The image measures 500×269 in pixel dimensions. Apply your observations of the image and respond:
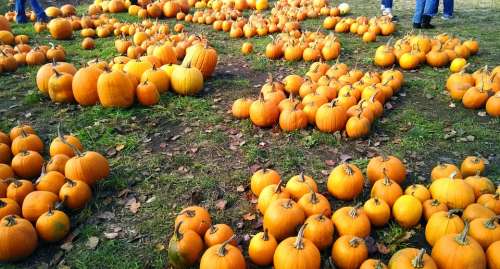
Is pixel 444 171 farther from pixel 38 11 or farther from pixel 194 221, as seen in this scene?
pixel 38 11

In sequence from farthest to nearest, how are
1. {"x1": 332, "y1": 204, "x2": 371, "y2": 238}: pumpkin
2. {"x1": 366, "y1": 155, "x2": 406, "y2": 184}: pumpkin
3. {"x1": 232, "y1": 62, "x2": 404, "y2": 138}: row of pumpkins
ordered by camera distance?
{"x1": 232, "y1": 62, "x2": 404, "y2": 138}: row of pumpkins, {"x1": 366, "y1": 155, "x2": 406, "y2": 184}: pumpkin, {"x1": 332, "y1": 204, "x2": 371, "y2": 238}: pumpkin

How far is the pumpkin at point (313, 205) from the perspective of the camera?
3.60 metres

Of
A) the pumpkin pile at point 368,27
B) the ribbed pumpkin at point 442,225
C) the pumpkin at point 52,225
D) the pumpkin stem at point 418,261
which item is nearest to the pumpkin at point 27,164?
the pumpkin at point 52,225

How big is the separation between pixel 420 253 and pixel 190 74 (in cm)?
458

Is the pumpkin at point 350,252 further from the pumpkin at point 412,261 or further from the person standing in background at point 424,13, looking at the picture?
the person standing in background at point 424,13

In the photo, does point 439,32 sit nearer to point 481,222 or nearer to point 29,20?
point 481,222

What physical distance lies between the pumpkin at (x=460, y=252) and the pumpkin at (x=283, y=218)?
1.10 meters

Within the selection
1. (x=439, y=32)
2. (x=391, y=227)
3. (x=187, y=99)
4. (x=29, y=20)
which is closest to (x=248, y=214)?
(x=391, y=227)

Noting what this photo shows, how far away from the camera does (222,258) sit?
307 cm

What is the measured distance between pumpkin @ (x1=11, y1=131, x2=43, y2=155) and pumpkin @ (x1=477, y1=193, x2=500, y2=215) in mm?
4772

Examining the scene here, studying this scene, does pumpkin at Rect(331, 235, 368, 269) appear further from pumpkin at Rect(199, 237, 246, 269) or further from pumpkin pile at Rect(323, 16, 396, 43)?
pumpkin pile at Rect(323, 16, 396, 43)

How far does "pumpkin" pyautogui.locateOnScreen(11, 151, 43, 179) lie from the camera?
4348mm

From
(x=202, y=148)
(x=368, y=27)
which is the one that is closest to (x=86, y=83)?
(x=202, y=148)

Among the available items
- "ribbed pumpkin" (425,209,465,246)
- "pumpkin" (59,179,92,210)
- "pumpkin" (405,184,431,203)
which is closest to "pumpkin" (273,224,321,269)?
"ribbed pumpkin" (425,209,465,246)
